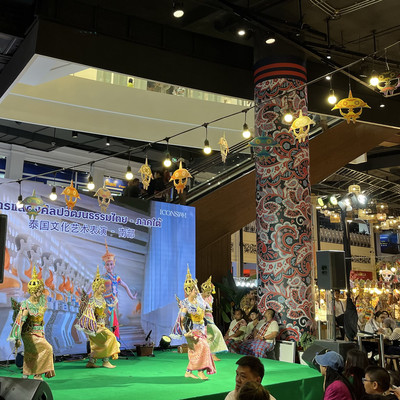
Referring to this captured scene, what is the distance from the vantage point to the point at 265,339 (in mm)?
9648

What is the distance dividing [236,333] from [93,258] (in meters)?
3.26

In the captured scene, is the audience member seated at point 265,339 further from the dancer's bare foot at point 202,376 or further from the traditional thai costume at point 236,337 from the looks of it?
the dancer's bare foot at point 202,376

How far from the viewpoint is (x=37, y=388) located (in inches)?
138

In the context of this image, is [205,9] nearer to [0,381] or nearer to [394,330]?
[394,330]

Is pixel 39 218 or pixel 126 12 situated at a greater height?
pixel 126 12

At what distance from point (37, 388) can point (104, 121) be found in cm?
981

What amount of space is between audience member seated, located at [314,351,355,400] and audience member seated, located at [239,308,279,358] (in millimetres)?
5028

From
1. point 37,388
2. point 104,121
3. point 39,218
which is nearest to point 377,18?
point 104,121

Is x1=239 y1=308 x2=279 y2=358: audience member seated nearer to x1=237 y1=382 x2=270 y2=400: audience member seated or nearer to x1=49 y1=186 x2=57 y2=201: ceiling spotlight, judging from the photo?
x1=49 y1=186 x2=57 y2=201: ceiling spotlight

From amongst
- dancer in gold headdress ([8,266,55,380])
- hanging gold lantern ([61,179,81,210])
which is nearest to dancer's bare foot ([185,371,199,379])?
dancer in gold headdress ([8,266,55,380])

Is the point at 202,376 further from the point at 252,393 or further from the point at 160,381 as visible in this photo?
the point at 252,393

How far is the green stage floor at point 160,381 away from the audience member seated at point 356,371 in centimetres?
170

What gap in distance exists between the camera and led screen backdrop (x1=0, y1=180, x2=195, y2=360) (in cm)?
908

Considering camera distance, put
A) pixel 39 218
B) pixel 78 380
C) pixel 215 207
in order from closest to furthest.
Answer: pixel 78 380
pixel 39 218
pixel 215 207
